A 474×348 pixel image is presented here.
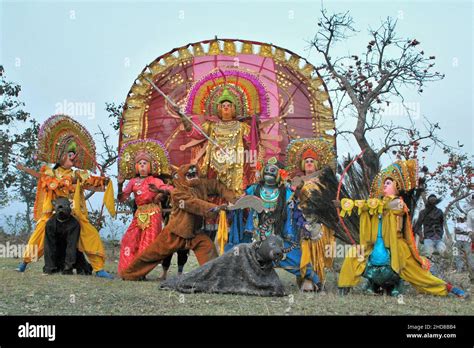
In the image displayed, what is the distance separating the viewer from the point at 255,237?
7.70 m

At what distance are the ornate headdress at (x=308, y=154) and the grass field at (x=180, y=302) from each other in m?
1.86

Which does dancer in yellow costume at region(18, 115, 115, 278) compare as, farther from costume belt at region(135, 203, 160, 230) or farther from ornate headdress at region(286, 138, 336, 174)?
ornate headdress at region(286, 138, 336, 174)

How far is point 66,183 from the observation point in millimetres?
8758

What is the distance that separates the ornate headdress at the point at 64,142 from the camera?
347 inches

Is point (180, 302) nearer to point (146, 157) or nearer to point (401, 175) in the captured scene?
point (401, 175)

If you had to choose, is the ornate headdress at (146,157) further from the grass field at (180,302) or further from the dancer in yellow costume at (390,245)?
the dancer in yellow costume at (390,245)

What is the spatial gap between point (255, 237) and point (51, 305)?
2.70 m

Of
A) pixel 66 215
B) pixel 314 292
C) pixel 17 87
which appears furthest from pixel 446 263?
pixel 17 87

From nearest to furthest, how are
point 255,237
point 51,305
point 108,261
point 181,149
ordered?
point 51,305, point 255,237, point 181,149, point 108,261

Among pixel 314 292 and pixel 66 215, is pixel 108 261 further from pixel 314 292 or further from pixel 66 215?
pixel 314 292

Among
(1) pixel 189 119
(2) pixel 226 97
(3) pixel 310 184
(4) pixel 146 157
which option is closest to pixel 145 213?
(4) pixel 146 157

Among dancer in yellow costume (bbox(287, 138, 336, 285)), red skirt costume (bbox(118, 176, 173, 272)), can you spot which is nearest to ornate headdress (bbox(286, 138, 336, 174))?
dancer in yellow costume (bbox(287, 138, 336, 285))

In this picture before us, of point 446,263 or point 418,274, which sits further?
point 446,263

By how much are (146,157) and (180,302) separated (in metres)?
3.17
